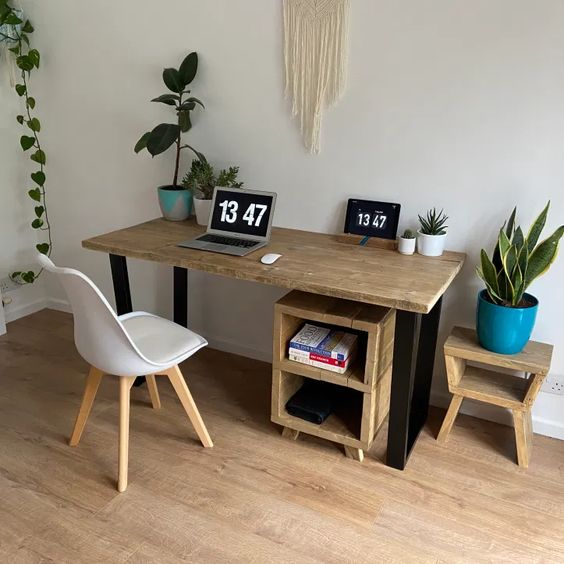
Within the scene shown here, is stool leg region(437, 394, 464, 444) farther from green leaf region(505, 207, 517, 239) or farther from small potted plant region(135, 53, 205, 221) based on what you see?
small potted plant region(135, 53, 205, 221)

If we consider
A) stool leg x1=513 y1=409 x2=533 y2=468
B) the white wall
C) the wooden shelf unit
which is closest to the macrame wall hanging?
the white wall

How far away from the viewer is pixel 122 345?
6.19 feet

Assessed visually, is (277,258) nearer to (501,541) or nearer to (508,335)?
(508,335)

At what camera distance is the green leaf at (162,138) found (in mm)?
2488

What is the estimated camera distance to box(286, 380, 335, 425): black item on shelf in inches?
87.9

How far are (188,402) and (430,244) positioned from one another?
1078 millimetres

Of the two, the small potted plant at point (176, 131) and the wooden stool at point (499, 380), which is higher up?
the small potted plant at point (176, 131)

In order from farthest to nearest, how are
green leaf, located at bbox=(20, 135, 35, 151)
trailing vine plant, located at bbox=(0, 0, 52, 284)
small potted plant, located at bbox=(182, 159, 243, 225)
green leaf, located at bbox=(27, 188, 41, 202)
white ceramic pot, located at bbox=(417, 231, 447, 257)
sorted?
1. green leaf, located at bbox=(27, 188, 41, 202)
2. green leaf, located at bbox=(20, 135, 35, 151)
3. trailing vine plant, located at bbox=(0, 0, 52, 284)
4. small potted plant, located at bbox=(182, 159, 243, 225)
5. white ceramic pot, located at bbox=(417, 231, 447, 257)

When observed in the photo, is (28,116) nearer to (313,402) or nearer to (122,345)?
(122,345)

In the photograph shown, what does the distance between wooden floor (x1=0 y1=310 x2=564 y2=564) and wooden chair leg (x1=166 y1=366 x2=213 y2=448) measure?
5cm

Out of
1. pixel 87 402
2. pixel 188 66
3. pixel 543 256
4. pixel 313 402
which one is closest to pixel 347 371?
pixel 313 402

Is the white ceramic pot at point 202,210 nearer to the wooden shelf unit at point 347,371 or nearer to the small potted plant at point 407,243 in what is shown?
the wooden shelf unit at point 347,371

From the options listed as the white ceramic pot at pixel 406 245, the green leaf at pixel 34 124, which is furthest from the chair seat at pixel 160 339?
the green leaf at pixel 34 124

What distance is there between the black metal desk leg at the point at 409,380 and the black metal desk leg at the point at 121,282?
3.88 feet
